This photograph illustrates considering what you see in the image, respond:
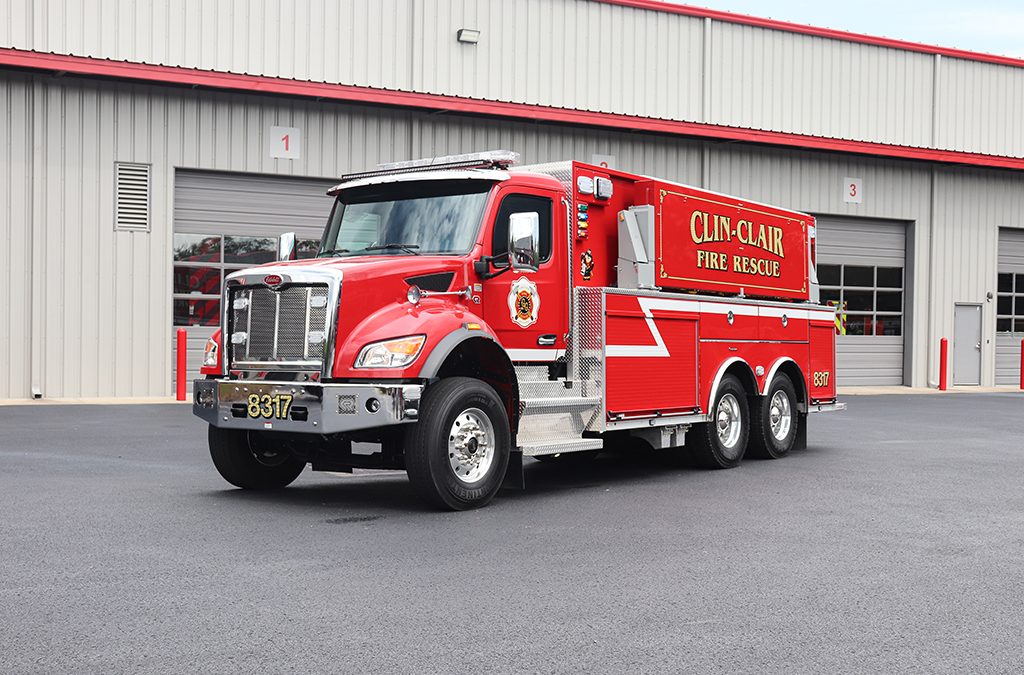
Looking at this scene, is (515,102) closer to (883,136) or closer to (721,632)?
(883,136)

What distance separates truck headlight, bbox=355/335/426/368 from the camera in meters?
8.41

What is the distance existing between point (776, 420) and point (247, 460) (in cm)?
639

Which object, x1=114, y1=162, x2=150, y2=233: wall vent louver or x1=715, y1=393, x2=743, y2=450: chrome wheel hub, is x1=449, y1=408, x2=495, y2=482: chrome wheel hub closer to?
x1=715, y1=393, x2=743, y2=450: chrome wheel hub

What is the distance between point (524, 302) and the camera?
32.4ft

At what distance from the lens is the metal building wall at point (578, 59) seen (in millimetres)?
21375

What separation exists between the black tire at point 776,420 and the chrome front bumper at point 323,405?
18.5 feet

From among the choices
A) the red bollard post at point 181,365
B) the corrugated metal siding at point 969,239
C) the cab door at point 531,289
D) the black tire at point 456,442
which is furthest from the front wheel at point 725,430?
the corrugated metal siding at point 969,239

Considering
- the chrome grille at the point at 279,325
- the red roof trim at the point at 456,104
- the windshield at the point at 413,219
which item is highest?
the red roof trim at the point at 456,104

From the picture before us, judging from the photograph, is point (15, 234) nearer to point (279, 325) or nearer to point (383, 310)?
point (279, 325)

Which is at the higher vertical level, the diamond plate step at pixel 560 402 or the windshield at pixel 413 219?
the windshield at pixel 413 219

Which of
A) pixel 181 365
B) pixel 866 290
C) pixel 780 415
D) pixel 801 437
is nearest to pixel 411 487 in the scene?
pixel 780 415

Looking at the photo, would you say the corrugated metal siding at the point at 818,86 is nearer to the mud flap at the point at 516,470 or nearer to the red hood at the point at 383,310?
the mud flap at the point at 516,470

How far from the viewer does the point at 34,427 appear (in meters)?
15.2

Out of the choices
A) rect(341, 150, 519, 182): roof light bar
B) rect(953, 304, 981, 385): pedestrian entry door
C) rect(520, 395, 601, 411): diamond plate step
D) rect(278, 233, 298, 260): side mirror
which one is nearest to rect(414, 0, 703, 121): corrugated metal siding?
rect(953, 304, 981, 385): pedestrian entry door
